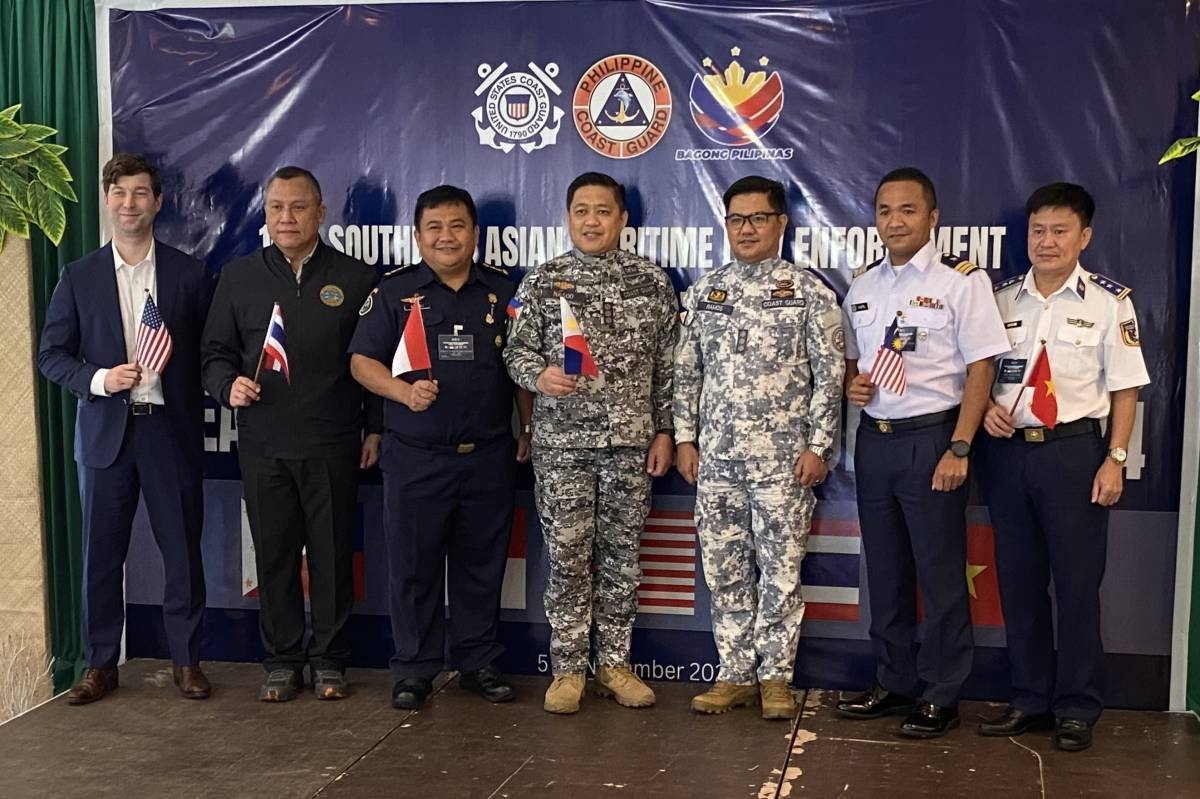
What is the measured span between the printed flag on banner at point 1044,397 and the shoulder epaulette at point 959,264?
399 mm

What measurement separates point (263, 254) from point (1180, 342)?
3.38 metres

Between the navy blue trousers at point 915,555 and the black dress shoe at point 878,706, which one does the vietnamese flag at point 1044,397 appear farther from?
Answer: the black dress shoe at point 878,706

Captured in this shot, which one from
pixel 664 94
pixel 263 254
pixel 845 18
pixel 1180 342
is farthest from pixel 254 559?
pixel 1180 342

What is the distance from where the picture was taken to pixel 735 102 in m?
4.71

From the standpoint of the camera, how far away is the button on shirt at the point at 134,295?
Result: 178 inches

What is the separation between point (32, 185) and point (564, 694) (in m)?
2.88

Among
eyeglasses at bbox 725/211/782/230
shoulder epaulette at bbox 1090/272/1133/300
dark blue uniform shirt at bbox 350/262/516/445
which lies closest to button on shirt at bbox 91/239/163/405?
dark blue uniform shirt at bbox 350/262/516/445

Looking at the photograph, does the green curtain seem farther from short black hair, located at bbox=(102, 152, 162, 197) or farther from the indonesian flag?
the indonesian flag

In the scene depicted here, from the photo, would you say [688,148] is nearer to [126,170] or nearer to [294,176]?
[294,176]

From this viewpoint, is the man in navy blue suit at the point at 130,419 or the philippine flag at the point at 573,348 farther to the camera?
the man in navy blue suit at the point at 130,419

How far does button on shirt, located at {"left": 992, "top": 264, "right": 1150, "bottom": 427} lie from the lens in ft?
13.4

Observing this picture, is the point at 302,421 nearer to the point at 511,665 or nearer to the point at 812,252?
the point at 511,665

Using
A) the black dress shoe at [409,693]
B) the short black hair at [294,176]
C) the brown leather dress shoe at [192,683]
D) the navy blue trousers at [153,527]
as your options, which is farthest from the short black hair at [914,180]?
the brown leather dress shoe at [192,683]

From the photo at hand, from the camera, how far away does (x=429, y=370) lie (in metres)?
4.44
